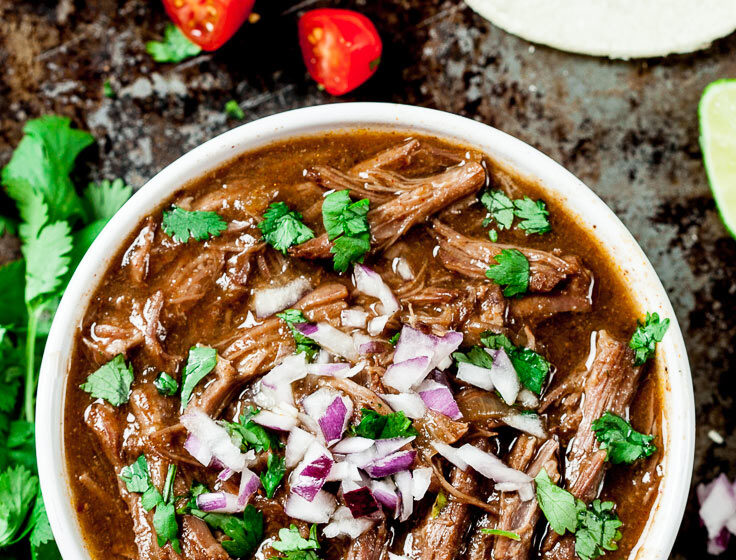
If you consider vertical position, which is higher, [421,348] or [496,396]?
[421,348]

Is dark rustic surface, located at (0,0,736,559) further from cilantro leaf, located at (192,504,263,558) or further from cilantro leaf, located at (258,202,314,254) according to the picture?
cilantro leaf, located at (192,504,263,558)

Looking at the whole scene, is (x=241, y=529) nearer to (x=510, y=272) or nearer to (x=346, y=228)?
(x=346, y=228)

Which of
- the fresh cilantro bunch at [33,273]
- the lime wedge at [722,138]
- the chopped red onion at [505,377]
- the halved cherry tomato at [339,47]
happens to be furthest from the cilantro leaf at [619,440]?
the fresh cilantro bunch at [33,273]

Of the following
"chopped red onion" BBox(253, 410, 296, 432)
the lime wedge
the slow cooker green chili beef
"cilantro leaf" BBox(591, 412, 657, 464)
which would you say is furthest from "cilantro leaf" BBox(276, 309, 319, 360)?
the lime wedge

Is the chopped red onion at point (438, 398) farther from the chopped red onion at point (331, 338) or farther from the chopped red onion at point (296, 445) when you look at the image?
the chopped red onion at point (296, 445)

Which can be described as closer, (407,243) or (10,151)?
(407,243)

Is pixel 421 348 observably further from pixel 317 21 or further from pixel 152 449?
pixel 317 21

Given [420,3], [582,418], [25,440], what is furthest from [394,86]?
[25,440]
